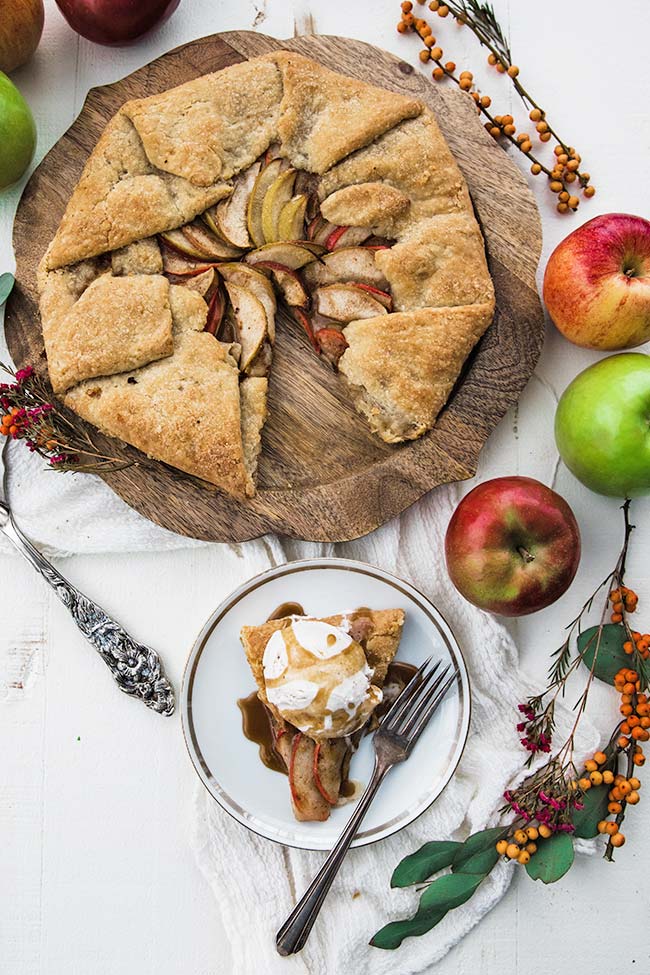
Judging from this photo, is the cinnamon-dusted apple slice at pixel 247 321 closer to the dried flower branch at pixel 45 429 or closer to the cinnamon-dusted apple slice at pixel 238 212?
the cinnamon-dusted apple slice at pixel 238 212

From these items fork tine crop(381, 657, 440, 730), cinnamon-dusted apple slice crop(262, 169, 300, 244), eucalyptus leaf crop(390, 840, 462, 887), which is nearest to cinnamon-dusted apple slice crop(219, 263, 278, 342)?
cinnamon-dusted apple slice crop(262, 169, 300, 244)

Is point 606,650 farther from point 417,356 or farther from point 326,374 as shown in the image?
point 326,374

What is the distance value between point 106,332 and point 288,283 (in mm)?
544

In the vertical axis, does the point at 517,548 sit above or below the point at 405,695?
above

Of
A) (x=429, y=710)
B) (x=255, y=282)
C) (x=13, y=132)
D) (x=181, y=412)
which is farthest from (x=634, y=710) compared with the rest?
(x=13, y=132)

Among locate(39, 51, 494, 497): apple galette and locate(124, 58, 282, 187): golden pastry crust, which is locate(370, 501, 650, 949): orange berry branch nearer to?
locate(39, 51, 494, 497): apple galette

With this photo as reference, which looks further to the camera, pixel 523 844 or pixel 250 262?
pixel 250 262

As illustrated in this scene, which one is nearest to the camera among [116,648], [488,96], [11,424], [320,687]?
[320,687]

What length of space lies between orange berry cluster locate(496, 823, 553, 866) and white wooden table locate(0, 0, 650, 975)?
0.15 metres

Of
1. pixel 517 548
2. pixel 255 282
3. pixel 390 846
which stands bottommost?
pixel 390 846

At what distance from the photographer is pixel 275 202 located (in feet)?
9.12

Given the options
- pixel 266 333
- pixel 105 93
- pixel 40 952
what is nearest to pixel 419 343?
pixel 266 333

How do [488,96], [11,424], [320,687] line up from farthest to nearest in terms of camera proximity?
[488,96] → [11,424] → [320,687]

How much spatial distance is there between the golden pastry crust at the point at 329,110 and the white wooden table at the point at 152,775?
32 centimetres
